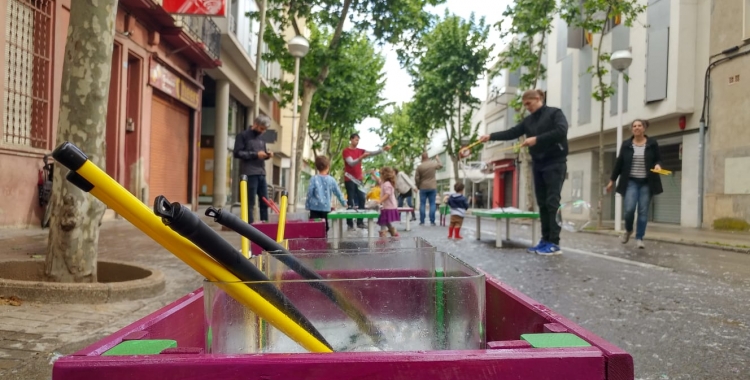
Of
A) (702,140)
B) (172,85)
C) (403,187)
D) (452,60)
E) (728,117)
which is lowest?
(403,187)

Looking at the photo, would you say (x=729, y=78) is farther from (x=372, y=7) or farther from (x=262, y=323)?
(x=262, y=323)

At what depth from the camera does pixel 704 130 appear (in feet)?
50.5

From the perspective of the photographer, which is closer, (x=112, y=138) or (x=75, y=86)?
(x=75, y=86)

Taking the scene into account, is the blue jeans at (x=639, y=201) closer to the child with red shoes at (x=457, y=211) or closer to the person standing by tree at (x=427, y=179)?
the child with red shoes at (x=457, y=211)

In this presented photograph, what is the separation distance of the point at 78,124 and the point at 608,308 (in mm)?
3775

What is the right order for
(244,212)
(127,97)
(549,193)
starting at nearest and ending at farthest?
(244,212) → (549,193) → (127,97)

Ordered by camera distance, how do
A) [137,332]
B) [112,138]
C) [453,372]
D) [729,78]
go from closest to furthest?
1. [453,372]
2. [137,332]
3. [112,138]
4. [729,78]

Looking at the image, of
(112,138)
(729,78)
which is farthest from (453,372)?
(729,78)

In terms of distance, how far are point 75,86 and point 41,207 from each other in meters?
5.67

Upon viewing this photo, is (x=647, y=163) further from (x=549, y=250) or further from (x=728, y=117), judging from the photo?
(x=728, y=117)

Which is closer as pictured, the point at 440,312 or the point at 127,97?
the point at 440,312

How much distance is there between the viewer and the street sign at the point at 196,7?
10.7m

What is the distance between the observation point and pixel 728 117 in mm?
14180

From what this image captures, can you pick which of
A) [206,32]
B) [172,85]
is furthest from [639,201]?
[206,32]
